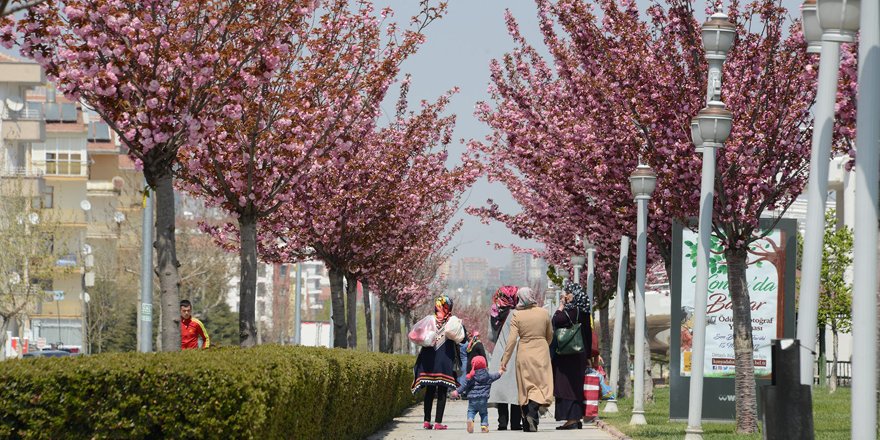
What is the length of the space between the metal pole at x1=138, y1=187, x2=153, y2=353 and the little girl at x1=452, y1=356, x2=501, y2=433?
6.66 meters

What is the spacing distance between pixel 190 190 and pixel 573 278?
67.6 ft

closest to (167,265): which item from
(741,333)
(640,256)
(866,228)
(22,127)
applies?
(741,333)

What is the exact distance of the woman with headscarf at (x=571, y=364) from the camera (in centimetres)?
1941

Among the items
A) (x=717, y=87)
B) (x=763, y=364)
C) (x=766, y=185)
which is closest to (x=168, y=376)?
(x=717, y=87)

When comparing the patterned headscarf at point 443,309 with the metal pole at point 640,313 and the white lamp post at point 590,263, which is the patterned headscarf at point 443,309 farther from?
the white lamp post at point 590,263

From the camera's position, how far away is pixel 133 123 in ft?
49.3

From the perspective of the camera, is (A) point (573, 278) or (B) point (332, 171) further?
(A) point (573, 278)

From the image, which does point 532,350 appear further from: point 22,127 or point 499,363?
point 22,127

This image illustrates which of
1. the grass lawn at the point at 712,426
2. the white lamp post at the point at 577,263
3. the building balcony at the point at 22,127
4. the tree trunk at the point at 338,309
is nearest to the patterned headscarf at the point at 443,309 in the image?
the grass lawn at the point at 712,426

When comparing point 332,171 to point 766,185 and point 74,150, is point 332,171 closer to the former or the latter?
point 766,185

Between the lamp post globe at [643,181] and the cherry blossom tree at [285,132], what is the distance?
403cm

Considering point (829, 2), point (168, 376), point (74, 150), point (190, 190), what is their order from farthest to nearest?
point (74, 150)
point (190, 190)
point (168, 376)
point (829, 2)

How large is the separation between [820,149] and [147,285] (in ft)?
54.9

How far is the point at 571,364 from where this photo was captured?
19.7 metres
